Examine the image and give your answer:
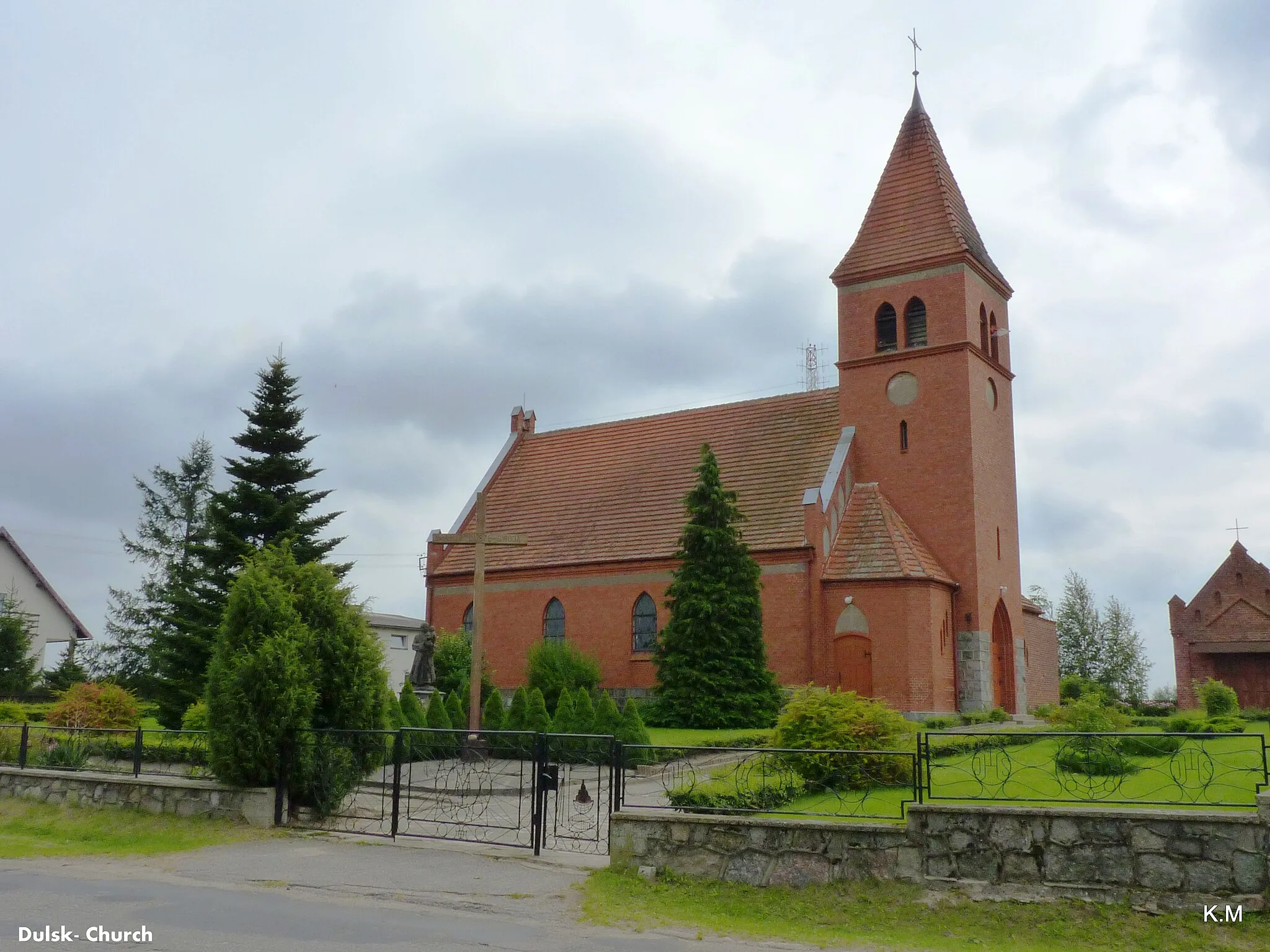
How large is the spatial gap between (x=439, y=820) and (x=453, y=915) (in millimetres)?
3991

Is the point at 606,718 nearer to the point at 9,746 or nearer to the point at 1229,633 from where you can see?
the point at 9,746

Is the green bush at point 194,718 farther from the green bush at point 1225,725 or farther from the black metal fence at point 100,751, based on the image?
the green bush at point 1225,725

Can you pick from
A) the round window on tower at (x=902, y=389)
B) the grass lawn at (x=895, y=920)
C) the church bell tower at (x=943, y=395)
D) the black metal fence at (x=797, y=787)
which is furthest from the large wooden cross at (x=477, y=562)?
the round window on tower at (x=902, y=389)

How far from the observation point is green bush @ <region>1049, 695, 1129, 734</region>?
18.5m

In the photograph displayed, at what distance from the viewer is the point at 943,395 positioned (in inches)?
1186

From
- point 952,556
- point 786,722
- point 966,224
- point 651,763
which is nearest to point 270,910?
point 786,722

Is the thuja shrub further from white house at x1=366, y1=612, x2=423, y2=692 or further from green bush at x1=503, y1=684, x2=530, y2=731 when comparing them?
white house at x1=366, y1=612, x2=423, y2=692

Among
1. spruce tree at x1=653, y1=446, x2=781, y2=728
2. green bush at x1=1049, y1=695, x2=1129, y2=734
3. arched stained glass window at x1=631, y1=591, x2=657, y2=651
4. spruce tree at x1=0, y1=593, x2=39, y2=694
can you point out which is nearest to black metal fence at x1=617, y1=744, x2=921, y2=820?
green bush at x1=1049, y1=695, x2=1129, y2=734

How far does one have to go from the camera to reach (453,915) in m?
9.39

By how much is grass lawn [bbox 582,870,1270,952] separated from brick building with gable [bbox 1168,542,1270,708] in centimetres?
4247

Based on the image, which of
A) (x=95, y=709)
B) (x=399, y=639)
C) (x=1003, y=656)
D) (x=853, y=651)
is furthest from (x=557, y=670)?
(x=399, y=639)

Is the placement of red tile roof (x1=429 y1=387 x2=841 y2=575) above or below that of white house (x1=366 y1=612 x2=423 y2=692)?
above

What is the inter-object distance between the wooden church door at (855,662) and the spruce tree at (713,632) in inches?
103

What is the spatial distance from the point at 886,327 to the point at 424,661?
16619 mm
